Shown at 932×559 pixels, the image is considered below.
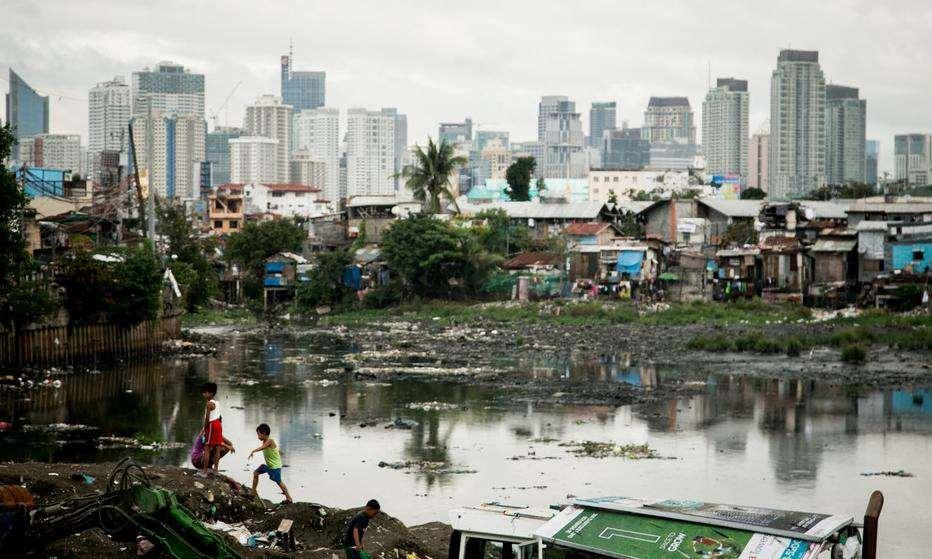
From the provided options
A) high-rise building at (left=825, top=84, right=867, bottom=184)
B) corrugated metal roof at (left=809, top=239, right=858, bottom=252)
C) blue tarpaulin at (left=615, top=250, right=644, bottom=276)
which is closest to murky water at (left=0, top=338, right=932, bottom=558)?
corrugated metal roof at (left=809, top=239, right=858, bottom=252)

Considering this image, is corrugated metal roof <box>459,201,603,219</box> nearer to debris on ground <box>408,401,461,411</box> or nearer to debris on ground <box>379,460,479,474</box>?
debris on ground <box>408,401,461,411</box>

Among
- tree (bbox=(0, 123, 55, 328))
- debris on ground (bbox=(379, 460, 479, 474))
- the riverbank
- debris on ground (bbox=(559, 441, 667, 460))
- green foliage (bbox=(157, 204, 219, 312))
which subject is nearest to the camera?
the riverbank

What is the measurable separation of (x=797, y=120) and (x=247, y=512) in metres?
169

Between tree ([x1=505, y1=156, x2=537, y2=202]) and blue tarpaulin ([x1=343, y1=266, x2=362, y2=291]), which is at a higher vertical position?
tree ([x1=505, y1=156, x2=537, y2=202])

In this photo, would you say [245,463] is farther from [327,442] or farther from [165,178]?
[165,178]

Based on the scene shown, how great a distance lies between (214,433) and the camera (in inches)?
602

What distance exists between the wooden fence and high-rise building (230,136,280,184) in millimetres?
129492

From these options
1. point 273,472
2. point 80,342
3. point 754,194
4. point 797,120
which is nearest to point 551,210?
point 754,194

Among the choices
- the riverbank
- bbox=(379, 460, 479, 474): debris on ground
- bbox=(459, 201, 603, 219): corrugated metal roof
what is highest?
bbox=(459, 201, 603, 219): corrugated metal roof

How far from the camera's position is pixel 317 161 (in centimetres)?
18262

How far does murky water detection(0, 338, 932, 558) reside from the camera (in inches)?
720

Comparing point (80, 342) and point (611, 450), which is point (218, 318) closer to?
point (80, 342)

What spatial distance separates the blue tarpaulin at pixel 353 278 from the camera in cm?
5937

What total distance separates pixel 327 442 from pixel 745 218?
44.9 metres
